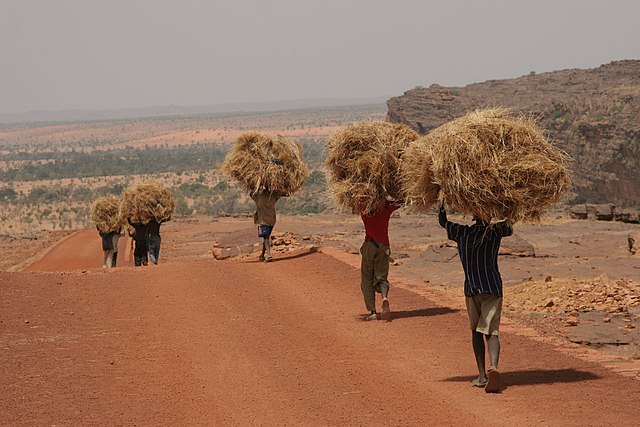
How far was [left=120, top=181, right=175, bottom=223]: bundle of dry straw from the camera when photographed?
22.7 meters

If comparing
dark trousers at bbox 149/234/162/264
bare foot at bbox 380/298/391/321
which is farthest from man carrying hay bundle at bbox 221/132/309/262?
bare foot at bbox 380/298/391/321

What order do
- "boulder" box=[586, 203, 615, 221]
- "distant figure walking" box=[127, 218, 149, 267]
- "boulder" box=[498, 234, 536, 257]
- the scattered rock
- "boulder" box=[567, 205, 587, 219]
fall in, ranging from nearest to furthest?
the scattered rock < "boulder" box=[498, 234, 536, 257] < "distant figure walking" box=[127, 218, 149, 267] < "boulder" box=[586, 203, 615, 221] < "boulder" box=[567, 205, 587, 219]

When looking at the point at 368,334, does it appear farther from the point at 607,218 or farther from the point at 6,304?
the point at 607,218

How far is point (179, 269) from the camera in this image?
18781 mm

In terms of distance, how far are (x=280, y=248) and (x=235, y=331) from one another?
1040 cm

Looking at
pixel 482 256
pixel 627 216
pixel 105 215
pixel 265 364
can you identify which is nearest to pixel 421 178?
pixel 482 256

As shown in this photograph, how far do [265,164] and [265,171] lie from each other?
0.24 metres

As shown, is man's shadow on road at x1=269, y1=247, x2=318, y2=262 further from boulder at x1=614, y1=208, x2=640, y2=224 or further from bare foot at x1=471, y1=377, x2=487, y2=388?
boulder at x1=614, y1=208, x2=640, y2=224

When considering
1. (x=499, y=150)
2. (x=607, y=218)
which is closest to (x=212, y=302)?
(x=499, y=150)

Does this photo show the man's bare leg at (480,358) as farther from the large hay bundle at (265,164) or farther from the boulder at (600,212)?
the boulder at (600,212)

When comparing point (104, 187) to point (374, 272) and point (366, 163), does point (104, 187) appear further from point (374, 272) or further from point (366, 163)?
point (374, 272)

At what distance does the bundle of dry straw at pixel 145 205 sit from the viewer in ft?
74.4

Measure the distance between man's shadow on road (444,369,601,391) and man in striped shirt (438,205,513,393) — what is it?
223 millimetres

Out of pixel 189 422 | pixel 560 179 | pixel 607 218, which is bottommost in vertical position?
pixel 607 218
